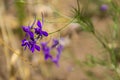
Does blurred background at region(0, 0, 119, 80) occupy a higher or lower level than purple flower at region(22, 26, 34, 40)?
lower

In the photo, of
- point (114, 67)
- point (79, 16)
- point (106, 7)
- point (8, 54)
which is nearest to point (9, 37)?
point (8, 54)

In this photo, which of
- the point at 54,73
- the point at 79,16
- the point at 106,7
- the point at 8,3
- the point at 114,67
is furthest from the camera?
the point at 8,3

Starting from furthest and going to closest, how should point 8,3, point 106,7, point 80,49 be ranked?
point 8,3
point 80,49
point 106,7

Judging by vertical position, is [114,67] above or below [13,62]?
above

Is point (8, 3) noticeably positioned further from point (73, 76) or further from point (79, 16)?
point (79, 16)

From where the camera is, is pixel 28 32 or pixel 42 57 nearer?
pixel 28 32

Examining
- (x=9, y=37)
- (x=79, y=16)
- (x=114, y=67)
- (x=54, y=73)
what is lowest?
(x=54, y=73)

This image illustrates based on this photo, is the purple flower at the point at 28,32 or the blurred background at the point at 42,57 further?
the blurred background at the point at 42,57

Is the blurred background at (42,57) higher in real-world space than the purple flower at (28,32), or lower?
lower

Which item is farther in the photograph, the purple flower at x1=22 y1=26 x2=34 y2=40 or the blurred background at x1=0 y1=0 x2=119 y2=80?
the blurred background at x1=0 y1=0 x2=119 y2=80

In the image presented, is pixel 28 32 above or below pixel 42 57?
above

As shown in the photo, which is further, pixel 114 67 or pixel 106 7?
pixel 106 7
